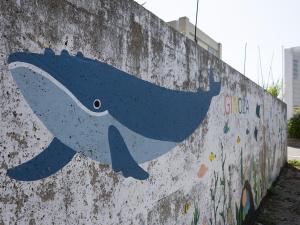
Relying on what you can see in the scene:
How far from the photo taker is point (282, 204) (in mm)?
6391

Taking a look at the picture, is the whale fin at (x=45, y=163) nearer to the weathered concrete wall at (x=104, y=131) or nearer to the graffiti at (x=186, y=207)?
the weathered concrete wall at (x=104, y=131)

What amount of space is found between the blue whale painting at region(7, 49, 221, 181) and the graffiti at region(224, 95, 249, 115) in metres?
1.63

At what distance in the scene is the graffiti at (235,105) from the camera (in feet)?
12.8

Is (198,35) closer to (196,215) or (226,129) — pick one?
(226,129)

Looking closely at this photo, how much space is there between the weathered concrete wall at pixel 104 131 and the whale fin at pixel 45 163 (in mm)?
21

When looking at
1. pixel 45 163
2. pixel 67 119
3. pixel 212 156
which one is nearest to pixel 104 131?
pixel 67 119

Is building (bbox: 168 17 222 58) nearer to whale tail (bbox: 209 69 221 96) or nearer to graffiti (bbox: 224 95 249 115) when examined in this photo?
graffiti (bbox: 224 95 249 115)

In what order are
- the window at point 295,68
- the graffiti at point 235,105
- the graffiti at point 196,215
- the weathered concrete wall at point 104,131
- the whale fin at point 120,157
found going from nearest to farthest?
the weathered concrete wall at point 104,131, the whale fin at point 120,157, the graffiti at point 196,215, the graffiti at point 235,105, the window at point 295,68

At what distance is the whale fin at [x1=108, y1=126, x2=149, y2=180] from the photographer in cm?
176

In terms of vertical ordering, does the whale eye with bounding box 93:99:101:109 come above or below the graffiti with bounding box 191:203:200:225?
above

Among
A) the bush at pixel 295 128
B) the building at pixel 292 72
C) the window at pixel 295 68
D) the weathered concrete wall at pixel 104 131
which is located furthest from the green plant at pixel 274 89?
the window at pixel 295 68

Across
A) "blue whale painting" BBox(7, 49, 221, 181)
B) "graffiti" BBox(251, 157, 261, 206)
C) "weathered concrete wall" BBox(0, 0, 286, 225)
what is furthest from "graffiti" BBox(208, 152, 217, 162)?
"graffiti" BBox(251, 157, 261, 206)

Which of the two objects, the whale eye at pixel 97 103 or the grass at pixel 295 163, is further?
the grass at pixel 295 163

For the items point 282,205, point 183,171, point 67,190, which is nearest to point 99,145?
point 67,190
